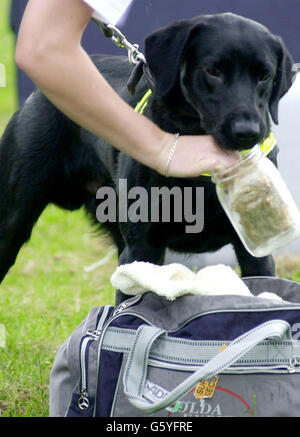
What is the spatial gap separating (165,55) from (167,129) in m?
0.28

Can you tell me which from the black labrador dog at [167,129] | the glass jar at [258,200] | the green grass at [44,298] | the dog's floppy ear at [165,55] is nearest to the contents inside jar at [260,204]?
the glass jar at [258,200]

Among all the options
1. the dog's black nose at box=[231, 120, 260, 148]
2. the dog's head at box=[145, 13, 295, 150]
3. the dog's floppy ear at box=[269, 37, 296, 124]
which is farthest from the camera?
the dog's floppy ear at box=[269, 37, 296, 124]

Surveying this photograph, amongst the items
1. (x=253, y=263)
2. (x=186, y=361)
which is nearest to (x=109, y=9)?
(x=186, y=361)

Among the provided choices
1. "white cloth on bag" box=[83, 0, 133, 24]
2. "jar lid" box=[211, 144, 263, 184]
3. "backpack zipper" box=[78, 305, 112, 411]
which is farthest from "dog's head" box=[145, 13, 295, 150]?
"backpack zipper" box=[78, 305, 112, 411]

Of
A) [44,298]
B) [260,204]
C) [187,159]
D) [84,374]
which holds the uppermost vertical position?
[187,159]

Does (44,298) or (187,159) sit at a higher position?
(187,159)

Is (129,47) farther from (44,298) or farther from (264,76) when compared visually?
(44,298)

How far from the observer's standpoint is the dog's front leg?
9.12 ft

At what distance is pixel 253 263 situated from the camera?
9.13 ft

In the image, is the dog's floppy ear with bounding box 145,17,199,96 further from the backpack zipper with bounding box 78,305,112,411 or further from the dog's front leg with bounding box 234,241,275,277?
the backpack zipper with bounding box 78,305,112,411

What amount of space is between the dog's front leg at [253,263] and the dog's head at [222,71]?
0.50 m

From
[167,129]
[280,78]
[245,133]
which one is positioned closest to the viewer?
[245,133]

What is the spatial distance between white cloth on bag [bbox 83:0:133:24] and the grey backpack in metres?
0.71
